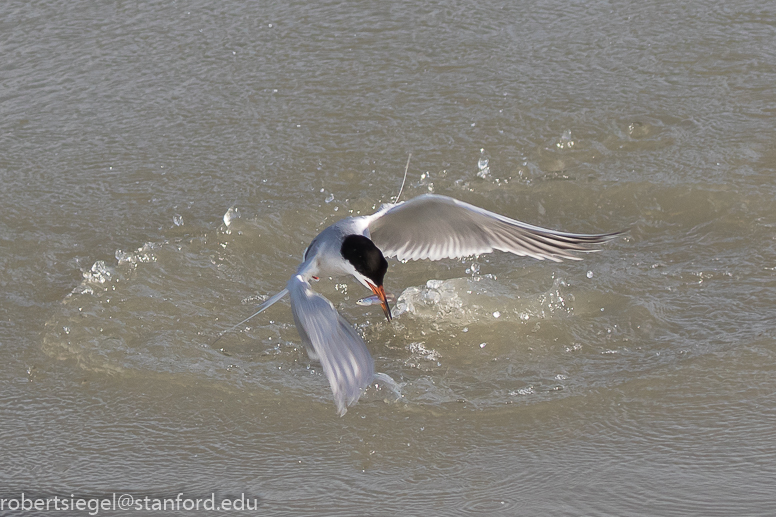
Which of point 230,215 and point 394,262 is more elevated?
point 230,215

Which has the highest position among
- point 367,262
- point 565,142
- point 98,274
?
point 565,142

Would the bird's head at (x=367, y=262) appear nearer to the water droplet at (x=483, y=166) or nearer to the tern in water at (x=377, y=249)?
the tern in water at (x=377, y=249)

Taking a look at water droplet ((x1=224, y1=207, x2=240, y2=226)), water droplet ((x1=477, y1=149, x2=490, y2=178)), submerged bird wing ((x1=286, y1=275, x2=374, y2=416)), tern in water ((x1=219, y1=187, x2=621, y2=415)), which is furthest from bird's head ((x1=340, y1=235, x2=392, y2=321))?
water droplet ((x1=477, y1=149, x2=490, y2=178))

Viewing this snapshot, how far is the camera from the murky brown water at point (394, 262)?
9.93 ft

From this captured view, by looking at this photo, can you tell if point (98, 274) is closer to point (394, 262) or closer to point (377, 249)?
point (394, 262)

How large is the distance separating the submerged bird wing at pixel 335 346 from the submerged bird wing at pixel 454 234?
891 millimetres

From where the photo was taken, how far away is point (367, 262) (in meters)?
3.50

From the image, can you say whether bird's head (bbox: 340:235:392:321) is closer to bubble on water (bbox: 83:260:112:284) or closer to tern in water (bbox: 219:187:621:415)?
tern in water (bbox: 219:187:621:415)

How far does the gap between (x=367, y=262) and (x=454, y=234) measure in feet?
2.77

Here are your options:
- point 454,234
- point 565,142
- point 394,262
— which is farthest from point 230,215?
point 565,142

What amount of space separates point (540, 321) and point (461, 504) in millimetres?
1386

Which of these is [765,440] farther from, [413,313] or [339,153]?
[339,153]

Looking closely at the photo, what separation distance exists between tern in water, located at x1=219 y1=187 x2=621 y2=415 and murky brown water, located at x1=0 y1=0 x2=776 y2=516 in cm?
23

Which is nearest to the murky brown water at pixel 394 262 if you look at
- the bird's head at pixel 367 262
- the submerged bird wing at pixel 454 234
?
the submerged bird wing at pixel 454 234
